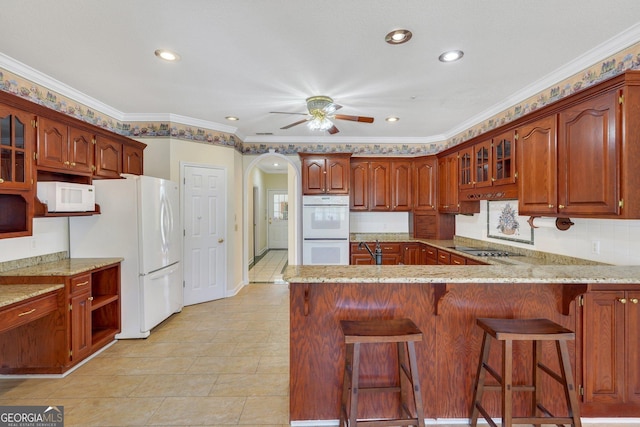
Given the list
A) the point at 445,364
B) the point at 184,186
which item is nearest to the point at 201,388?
the point at 445,364

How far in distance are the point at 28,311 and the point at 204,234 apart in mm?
Result: 2240

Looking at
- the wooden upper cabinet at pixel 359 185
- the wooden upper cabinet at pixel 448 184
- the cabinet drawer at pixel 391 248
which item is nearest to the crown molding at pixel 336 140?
the wooden upper cabinet at pixel 359 185

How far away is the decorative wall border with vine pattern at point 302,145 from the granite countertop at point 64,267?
1.55 metres

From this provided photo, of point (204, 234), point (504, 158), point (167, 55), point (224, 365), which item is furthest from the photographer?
point (204, 234)

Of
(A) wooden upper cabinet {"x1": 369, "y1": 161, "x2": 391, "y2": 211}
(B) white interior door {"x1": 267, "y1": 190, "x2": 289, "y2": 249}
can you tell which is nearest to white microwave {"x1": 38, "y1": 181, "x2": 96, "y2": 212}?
(A) wooden upper cabinet {"x1": 369, "y1": 161, "x2": 391, "y2": 211}

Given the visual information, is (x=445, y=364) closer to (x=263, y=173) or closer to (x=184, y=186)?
(x=184, y=186)

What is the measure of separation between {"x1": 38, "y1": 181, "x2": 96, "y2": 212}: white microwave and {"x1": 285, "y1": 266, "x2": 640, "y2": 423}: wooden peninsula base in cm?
230

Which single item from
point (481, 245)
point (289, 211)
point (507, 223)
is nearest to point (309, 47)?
point (507, 223)

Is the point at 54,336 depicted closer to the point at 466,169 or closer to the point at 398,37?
the point at 398,37

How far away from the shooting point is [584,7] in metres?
1.86

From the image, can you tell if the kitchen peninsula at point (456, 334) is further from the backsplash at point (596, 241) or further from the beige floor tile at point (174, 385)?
the beige floor tile at point (174, 385)

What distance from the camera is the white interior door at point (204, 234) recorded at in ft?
13.8

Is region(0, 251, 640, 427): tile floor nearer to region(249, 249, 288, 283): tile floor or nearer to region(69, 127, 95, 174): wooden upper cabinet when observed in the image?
region(69, 127, 95, 174): wooden upper cabinet

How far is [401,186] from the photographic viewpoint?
513cm
